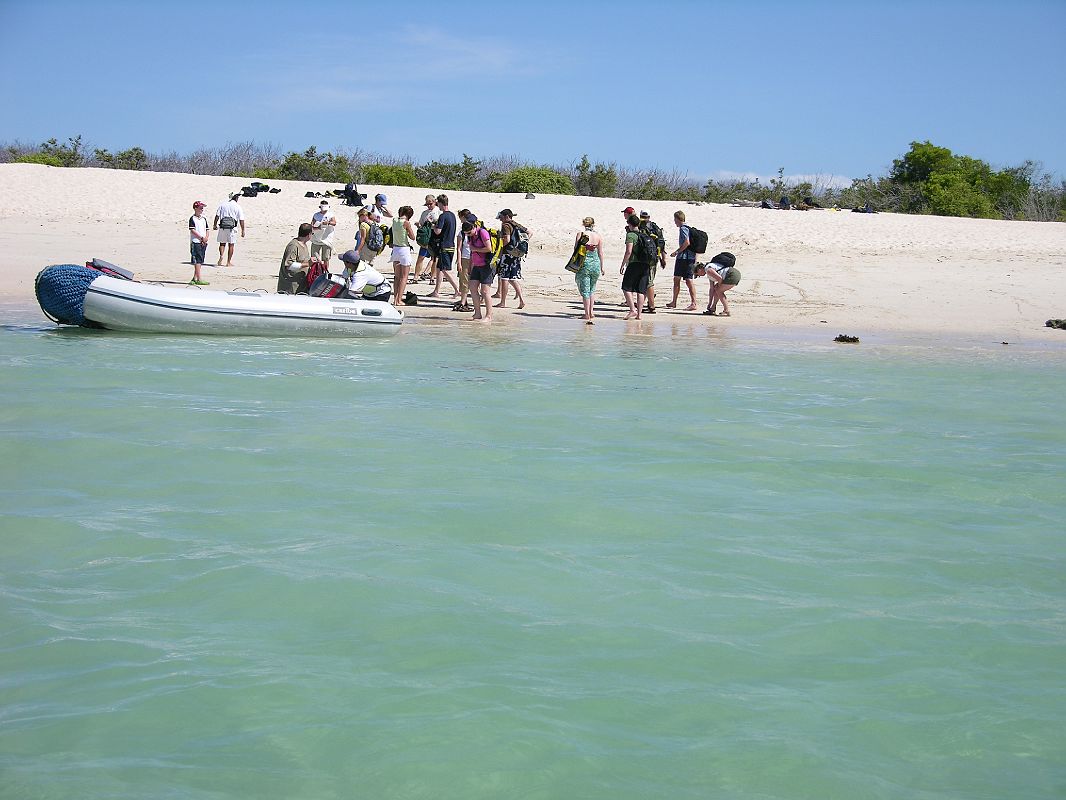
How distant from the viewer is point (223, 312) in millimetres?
12188

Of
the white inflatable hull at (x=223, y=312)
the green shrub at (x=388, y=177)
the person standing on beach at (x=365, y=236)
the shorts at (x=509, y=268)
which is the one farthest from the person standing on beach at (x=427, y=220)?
the green shrub at (x=388, y=177)

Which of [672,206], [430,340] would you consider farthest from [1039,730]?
[672,206]

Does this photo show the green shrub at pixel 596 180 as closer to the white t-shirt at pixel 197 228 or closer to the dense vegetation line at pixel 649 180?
the dense vegetation line at pixel 649 180

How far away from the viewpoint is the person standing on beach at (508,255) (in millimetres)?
13742

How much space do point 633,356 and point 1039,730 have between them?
8633 millimetres

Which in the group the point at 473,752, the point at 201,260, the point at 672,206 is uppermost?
the point at 672,206

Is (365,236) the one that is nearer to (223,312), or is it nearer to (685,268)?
(223,312)

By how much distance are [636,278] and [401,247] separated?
3.18m

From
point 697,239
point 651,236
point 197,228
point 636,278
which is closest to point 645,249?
point 651,236

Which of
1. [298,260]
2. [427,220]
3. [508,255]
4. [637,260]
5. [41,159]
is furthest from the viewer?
[41,159]

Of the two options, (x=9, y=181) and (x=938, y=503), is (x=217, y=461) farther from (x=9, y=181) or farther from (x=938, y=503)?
(x=9, y=181)

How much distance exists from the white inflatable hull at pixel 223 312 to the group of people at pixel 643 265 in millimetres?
2759

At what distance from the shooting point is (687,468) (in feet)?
24.4

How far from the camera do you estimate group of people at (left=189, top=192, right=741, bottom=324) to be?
1345cm
